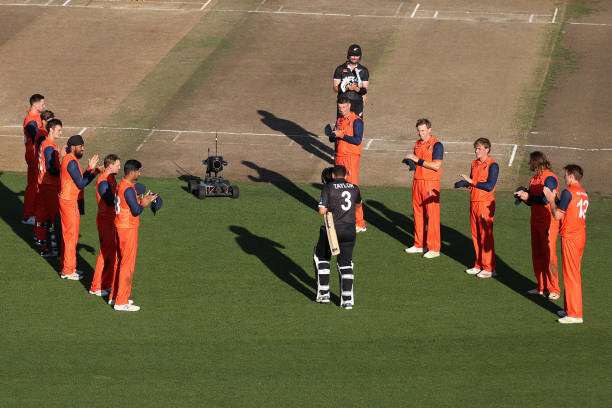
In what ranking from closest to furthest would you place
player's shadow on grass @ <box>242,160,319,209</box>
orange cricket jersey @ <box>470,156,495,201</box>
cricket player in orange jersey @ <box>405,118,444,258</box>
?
orange cricket jersey @ <box>470,156,495,201</box> < cricket player in orange jersey @ <box>405,118,444,258</box> < player's shadow on grass @ <box>242,160,319,209</box>

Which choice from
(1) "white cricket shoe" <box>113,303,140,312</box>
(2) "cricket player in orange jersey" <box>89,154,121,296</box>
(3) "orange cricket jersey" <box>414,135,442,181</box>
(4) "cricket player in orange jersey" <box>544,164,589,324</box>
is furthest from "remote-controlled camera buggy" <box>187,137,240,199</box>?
(4) "cricket player in orange jersey" <box>544,164,589,324</box>

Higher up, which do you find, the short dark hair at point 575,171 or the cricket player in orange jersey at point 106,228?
the short dark hair at point 575,171

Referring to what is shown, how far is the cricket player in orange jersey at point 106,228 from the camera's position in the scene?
1456cm

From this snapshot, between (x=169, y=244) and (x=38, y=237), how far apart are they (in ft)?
7.56

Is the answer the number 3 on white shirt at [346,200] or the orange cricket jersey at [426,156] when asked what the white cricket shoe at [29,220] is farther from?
the orange cricket jersey at [426,156]

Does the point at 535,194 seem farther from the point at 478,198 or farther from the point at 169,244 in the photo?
the point at 169,244

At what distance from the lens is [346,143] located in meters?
18.3

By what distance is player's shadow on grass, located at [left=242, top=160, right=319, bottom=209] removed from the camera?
2053 centimetres

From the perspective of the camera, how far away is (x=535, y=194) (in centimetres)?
1512

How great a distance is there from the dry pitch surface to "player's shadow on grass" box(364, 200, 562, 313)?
7.83ft

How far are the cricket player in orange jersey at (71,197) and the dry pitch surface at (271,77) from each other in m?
6.57

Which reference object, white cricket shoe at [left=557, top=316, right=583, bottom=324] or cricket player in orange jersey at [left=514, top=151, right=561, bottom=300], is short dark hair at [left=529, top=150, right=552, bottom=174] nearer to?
cricket player in orange jersey at [left=514, top=151, right=561, bottom=300]

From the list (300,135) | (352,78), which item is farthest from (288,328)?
(300,135)

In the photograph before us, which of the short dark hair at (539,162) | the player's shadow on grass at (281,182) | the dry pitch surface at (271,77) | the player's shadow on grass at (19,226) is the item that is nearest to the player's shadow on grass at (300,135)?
the dry pitch surface at (271,77)
